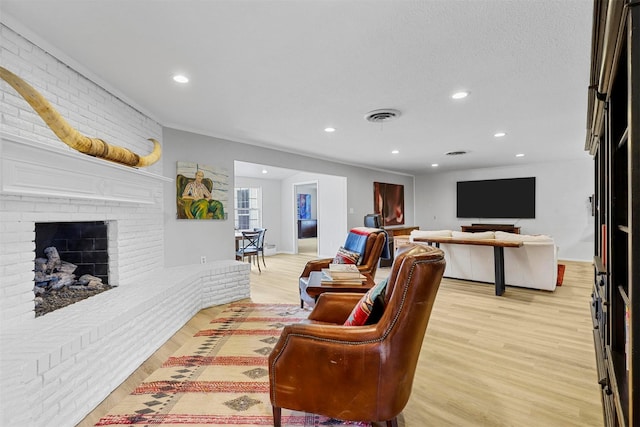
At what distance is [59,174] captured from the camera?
2.06 m

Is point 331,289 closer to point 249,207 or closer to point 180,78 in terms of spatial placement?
point 180,78

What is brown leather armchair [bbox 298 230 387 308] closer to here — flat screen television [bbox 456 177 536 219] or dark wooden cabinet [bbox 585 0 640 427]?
dark wooden cabinet [bbox 585 0 640 427]

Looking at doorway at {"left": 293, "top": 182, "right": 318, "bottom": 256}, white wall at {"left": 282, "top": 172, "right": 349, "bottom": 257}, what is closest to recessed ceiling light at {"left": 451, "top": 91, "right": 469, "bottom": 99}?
white wall at {"left": 282, "top": 172, "right": 349, "bottom": 257}

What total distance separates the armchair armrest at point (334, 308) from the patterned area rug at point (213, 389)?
1.80ft

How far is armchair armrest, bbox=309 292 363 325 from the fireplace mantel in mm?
1861

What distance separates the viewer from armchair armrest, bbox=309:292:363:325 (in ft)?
6.80

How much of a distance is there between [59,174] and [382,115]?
292cm

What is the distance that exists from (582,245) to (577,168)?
1678mm

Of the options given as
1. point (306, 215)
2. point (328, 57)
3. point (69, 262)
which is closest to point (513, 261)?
point (328, 57)

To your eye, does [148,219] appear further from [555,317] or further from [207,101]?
[555,317]

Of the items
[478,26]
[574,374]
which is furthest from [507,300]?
[478,26]

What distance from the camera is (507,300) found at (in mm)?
3963

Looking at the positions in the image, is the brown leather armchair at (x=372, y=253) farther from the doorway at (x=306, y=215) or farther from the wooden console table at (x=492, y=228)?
the doorway at (x=306, y=215)

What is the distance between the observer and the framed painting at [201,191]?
3951 mm
